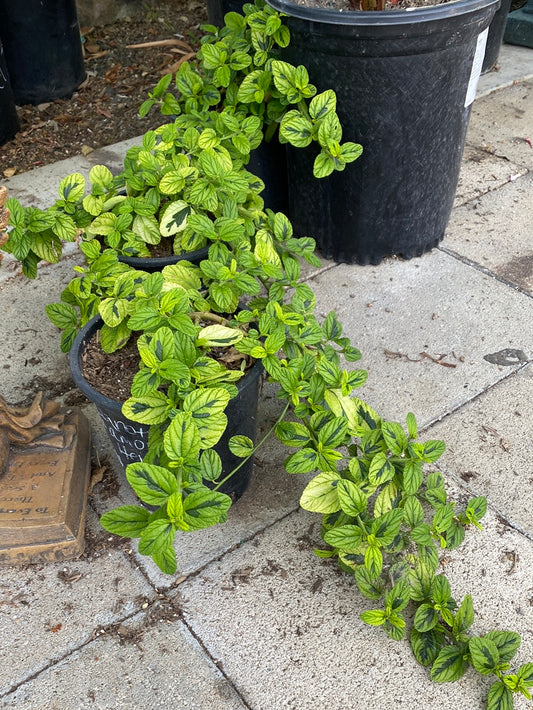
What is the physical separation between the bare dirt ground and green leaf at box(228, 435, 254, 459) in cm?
282

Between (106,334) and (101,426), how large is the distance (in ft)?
1.82

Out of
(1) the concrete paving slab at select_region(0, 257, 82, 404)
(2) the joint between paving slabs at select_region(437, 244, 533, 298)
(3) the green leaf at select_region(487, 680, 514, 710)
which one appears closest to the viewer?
(3) the green leaf at select_region(487, 680, 514, 710)

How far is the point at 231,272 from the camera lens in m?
1.90

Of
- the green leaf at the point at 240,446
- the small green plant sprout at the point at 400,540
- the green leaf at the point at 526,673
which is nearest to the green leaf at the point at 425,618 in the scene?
the small green plant sprout at the point at 400,540

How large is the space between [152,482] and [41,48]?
157 inches

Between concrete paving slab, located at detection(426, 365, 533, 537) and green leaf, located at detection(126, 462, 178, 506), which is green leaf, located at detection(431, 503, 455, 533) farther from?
green leaf, located at detection(126, 462, 178, 506)

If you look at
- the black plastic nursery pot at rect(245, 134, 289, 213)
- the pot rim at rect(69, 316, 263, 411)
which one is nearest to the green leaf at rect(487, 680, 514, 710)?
the pot rim at rect(69, 316, 263, 411)

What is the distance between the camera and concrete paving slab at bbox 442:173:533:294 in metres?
3.04

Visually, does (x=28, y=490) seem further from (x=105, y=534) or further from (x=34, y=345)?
(x=34, y=345)

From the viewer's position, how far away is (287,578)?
6.30ft

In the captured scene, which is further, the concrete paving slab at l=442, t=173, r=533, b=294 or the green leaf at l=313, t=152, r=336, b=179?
the concrete paving slab at l=442, t=173, r=533, b=294

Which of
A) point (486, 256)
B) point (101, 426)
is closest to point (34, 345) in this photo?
point (101, 426)

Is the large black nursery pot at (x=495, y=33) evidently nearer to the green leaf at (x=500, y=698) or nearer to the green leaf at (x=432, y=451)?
the green leaf at (x=432, y=451)

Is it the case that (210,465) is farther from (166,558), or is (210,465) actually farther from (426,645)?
(426,645)
